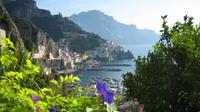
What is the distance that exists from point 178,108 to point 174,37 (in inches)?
57.5

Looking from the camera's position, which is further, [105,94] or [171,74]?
[171,74]

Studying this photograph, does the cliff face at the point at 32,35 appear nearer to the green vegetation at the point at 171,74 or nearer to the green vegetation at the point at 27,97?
the green vegetation at the point at 171,74

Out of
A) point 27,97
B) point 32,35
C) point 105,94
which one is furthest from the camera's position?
point 32,35

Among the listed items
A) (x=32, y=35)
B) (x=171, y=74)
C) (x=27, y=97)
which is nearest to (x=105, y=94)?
(x=27, y=97)

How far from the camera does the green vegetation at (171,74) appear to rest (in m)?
8.06

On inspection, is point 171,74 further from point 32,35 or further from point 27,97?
point 32,35

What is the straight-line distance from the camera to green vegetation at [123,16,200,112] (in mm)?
8062

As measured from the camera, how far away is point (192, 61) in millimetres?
8281

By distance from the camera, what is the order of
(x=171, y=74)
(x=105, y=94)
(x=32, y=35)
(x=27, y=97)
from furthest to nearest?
1. (x=32, y=35)
2. (x=171, y=74)
3. (x=105, y=94)
4. (x=27, y=97)

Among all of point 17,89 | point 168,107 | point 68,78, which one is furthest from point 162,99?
point 17,89

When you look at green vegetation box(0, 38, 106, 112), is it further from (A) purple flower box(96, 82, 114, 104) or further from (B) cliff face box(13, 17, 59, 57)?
(B) cliff face box(13, 17, 59, 57)

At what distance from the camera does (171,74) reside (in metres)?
8.36

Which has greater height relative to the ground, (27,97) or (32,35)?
(32,35)

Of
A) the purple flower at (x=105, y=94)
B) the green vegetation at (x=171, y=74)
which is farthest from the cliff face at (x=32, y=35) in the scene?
the purple flower at (x=105, y=94)
